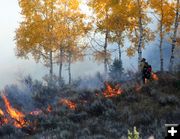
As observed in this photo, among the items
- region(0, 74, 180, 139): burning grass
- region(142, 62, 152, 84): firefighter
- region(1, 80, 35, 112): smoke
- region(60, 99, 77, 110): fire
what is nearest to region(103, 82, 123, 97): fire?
region(0, 74, 180, 139): burning grass

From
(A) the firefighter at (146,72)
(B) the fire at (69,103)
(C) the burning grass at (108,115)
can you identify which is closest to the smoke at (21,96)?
(B) the fire at (69,103)

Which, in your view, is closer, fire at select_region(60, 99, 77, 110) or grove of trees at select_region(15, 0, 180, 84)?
fire at select_region(60, 99, 77, 110)

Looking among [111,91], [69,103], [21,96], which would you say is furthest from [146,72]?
[21,96]

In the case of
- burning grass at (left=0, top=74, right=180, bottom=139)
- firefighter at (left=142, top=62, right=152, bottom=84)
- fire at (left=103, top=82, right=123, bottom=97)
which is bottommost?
burning grass at (left=0, top=74, right=180, bottom=139)

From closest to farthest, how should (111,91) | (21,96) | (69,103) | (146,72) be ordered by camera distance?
(69,103)
(111,91)
(146,72)
(21,96)

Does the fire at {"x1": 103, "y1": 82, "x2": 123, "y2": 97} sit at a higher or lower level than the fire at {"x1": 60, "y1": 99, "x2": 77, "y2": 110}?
higher

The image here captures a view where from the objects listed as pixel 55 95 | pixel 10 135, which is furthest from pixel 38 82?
pixel 10 135

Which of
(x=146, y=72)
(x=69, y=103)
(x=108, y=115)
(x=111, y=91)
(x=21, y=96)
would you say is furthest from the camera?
(x=21, y=96)

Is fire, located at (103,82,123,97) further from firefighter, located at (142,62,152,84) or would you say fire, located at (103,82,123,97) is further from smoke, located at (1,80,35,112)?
smoke, located at (1,80,35,112)

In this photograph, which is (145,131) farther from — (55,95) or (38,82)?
(38,82)

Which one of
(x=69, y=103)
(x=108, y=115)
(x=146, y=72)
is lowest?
(x=108, y=115)

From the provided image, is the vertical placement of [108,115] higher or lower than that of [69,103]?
lower

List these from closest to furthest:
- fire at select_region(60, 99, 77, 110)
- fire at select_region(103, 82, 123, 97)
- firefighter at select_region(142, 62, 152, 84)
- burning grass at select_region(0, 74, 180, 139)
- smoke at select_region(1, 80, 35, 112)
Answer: burning grass at select_region(0, 74, 180, 139)
fire at select_region(60, 99, 77, 110)
fire at select_region(103, 82, 123, 97)
firefighter at select_region(142, 62, 152, 84)
smoke at select_region(1, 80, 35, 112)

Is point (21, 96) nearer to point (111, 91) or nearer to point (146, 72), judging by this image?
point (111, 91)
